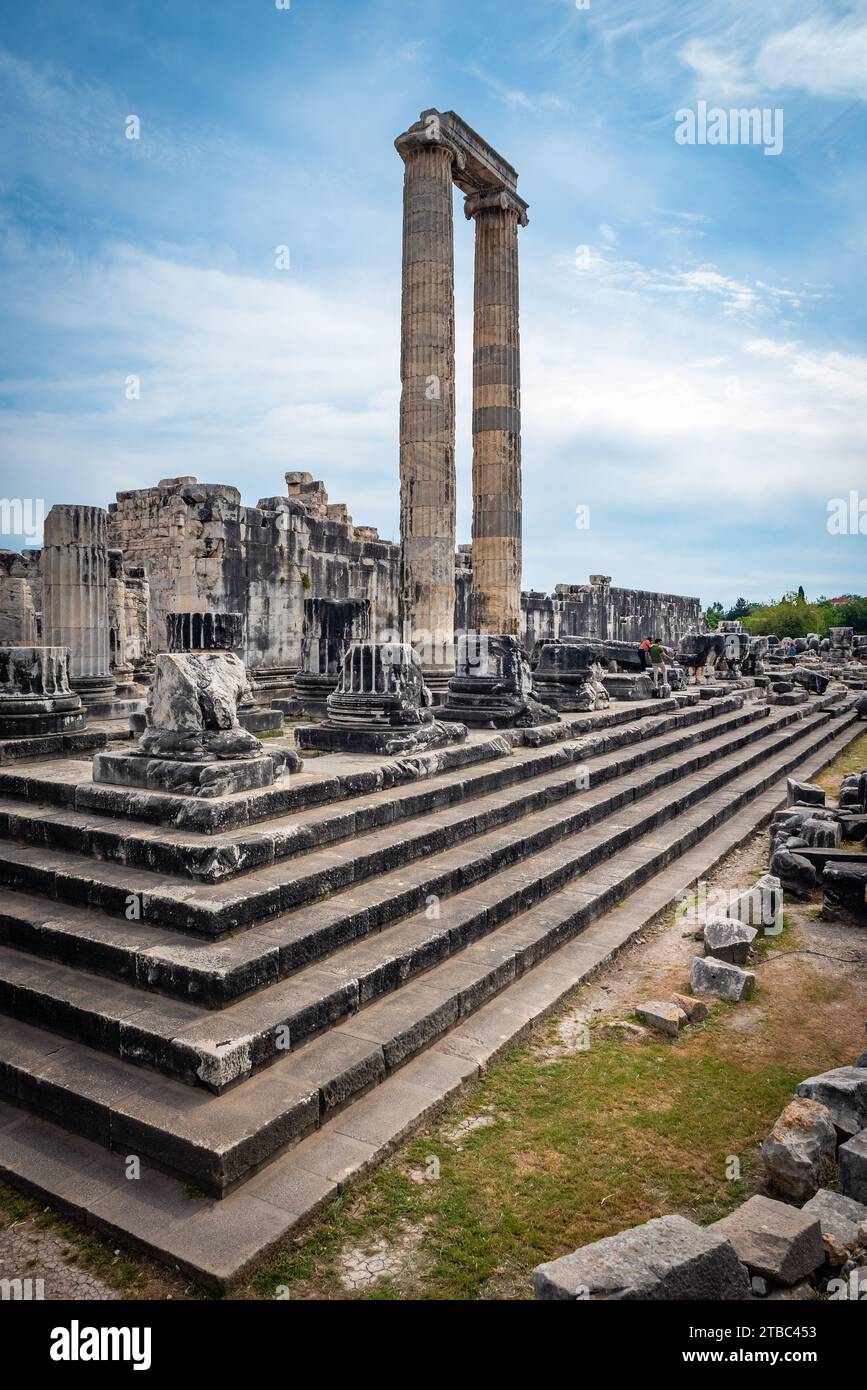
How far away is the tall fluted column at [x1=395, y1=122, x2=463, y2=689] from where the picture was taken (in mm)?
11453

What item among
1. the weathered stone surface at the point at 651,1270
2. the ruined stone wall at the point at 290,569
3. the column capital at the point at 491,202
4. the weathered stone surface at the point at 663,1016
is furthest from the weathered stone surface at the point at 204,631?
the column capital at the point at 491,202

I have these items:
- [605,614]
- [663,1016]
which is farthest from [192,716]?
[605,614]

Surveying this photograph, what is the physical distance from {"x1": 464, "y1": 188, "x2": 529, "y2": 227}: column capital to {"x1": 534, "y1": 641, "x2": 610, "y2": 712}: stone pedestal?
7.20 metres

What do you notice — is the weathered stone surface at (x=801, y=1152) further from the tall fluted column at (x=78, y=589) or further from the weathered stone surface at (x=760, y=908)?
the tall fluted column at (x=78, y=589)

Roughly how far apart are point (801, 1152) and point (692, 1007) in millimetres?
1459

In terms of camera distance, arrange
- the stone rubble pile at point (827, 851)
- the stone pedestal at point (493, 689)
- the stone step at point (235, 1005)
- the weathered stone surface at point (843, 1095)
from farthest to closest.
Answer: the stone pedestal at point (493, 689) < the stone rubble pile at point (827, 851) < the stone step at point (235, 1005) < the weathered stone surface at point (843, 1095)

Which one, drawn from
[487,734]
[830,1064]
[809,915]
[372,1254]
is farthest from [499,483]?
[372,1254]

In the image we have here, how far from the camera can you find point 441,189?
11.5 metres

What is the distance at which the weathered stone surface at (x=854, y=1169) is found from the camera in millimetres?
2832

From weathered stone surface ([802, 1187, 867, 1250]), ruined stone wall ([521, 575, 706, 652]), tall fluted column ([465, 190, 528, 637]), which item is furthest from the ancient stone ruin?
ruined stone wall ([521, 575, 706, 652])

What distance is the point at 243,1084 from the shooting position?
333 centimetres

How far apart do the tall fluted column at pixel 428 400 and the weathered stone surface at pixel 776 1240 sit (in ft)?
29.7

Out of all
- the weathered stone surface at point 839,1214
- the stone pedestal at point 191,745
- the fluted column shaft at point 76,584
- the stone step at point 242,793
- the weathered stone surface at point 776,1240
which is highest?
the fluted column shaft at point 76,584
